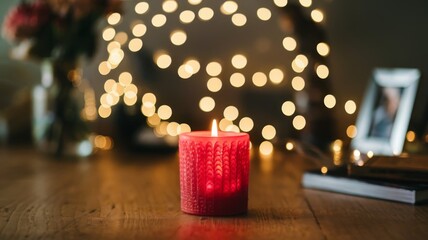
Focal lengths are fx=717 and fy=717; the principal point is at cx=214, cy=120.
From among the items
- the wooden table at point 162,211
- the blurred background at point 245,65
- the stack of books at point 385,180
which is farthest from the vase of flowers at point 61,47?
the stack of books at point 385,180

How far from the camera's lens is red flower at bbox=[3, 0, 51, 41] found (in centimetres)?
175

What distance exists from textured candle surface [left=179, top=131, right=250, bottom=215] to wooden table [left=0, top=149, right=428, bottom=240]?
0.9 inches

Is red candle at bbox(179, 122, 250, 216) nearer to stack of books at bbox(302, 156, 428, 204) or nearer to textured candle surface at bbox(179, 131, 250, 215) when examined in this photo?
textured candle surface at bbox(179, 131, 250, 215)

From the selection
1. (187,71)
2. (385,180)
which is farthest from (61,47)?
(385,180)

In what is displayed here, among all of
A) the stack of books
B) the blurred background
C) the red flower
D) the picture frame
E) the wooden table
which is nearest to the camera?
the wooden table

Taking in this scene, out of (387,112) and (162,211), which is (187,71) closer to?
(387,112)

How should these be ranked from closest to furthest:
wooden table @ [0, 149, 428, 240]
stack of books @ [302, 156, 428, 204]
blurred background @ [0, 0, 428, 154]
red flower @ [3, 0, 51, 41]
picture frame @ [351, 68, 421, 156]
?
wooden table @ [0, 149, 428, 240]
stack of books @ [302, 156, 428, 204]
picture frame @ [351, 68, 421, 156]
red flower @ [3, 0, 51, 41]
blurred background @ [0, 0, 428, 154]

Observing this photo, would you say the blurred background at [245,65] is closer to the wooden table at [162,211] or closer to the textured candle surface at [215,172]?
the wooden table at [162,211]

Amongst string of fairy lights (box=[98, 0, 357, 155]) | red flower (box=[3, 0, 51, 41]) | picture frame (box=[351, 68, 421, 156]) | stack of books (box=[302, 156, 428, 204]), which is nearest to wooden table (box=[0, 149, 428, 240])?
stack of books (box=[302, 156, 428, 204])

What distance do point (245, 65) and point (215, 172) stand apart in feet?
3.58

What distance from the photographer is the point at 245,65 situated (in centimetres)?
207

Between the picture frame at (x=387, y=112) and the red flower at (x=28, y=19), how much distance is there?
0.82 metres

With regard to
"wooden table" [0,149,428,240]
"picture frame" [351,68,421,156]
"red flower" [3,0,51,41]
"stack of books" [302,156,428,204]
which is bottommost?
"wooden table" [0,149,428,240]

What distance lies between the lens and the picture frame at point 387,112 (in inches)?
63.9
